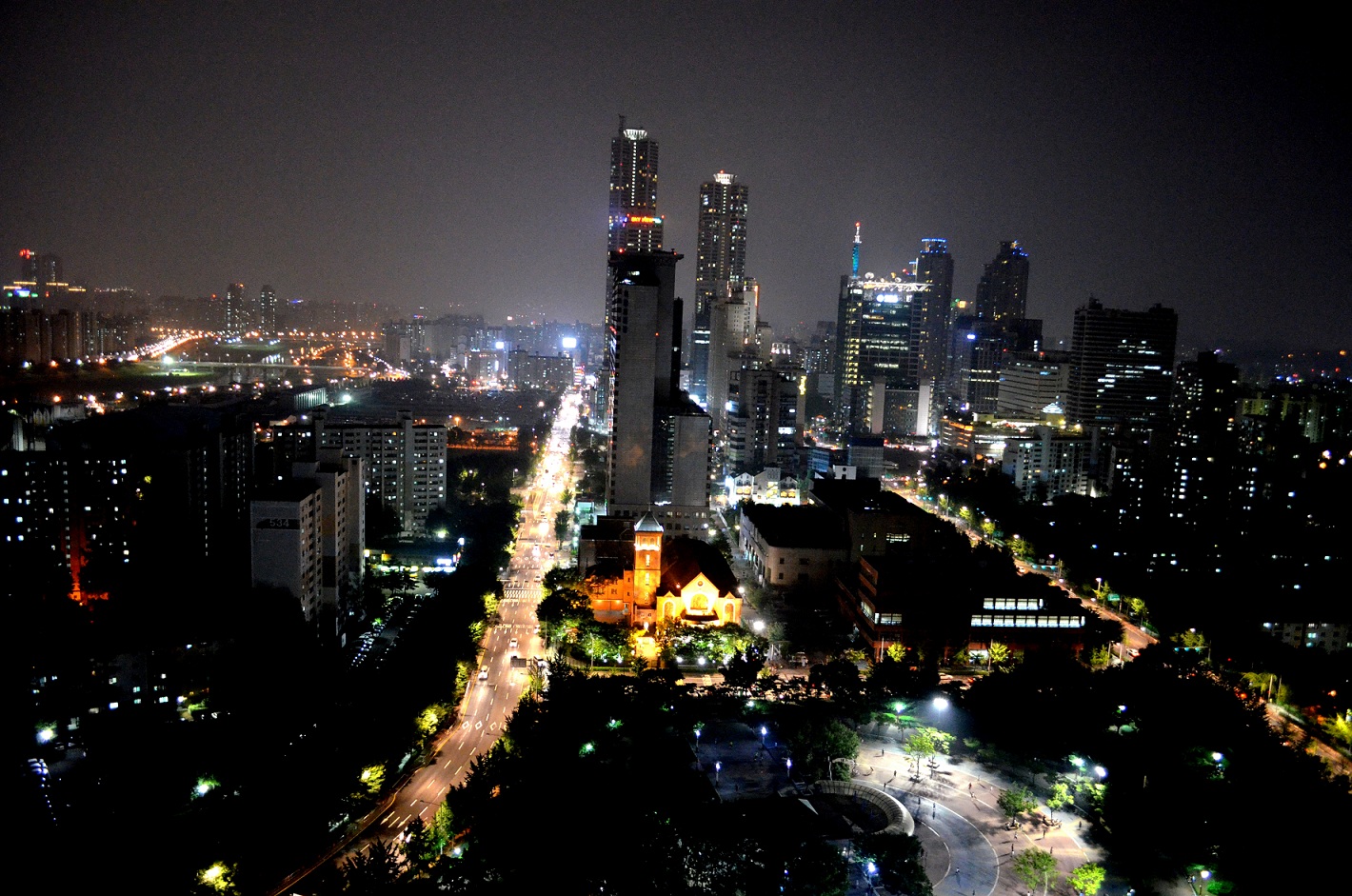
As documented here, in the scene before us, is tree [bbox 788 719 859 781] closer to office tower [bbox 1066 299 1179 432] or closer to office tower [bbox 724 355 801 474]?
office tower [bbox 724 355 801 474]

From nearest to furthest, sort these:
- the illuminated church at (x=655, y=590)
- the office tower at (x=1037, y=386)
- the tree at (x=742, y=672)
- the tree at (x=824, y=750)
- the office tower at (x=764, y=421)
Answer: the tree at (x=824, y=750) → the tree at (x=742, y=672) → the illuminated church at (x=655, y=590) → the office tower at (x=764, y=421) → the office tower at (x=1037, y=386)

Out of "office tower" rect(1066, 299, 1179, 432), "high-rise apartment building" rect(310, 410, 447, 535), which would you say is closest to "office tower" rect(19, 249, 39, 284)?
"high-rise apartment building" rect(310, 410, 447, 535)

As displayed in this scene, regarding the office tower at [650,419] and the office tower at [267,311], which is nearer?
the office tower at [650,419]

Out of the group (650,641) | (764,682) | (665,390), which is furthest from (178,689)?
(665,390)

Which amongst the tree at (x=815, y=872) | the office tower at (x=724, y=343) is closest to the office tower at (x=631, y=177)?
the office tower at (x=724, y=343)

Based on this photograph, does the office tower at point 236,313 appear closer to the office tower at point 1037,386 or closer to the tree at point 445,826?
the office tower at point 1037,386

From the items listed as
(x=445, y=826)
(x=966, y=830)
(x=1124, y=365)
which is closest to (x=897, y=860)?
(x=966, y=830)
